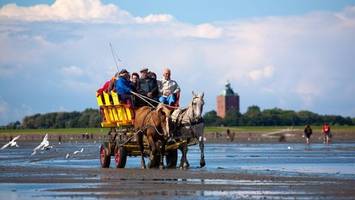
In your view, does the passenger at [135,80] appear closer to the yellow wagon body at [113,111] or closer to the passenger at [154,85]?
the passenger at [154,85]

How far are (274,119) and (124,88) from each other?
468 ft

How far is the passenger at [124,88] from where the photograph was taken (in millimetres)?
29469

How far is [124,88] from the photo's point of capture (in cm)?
2945

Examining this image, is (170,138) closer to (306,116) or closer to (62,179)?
(62,179)

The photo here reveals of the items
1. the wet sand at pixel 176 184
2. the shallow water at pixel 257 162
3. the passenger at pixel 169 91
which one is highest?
the passenger at pixel 169 91

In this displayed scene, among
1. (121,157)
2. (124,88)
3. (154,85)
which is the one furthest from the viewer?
(154,85)

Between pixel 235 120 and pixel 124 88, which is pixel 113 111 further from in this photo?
pixel 235 120

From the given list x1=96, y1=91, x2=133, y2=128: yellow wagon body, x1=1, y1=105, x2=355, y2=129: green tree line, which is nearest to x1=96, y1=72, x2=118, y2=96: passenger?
x1=96, y1=91, x2=133, y2=128: yellow wagon body

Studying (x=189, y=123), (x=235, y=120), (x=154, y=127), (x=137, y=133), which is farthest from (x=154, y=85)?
(x=235, y=120)

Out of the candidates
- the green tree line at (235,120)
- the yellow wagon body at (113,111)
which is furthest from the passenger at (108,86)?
the green tree line at (235,120)

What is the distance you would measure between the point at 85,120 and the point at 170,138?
5174 inches

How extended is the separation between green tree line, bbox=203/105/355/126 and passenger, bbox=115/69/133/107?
132m

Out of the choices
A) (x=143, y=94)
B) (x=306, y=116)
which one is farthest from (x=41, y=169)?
(x=306, y=116)

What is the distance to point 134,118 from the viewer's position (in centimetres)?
2930
